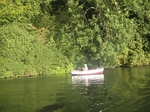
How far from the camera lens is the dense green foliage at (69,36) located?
153ft

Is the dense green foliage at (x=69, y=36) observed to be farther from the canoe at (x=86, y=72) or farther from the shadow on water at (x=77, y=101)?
the shadow on water at (x=77, y=101)

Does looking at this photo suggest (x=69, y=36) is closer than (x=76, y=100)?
No

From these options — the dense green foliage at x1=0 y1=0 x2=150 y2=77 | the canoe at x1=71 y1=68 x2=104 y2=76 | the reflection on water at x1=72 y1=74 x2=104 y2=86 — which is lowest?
the reflection on water at x1=72 y1=74 x2=104 y2=86

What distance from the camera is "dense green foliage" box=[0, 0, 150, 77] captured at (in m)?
46.8

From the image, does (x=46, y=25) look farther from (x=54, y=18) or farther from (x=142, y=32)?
(x=142, y=32)

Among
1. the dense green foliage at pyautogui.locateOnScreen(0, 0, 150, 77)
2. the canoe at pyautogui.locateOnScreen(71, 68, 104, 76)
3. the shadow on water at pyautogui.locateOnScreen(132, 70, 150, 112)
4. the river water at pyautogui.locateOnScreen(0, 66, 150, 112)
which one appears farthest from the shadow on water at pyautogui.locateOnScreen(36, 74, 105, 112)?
the dense green foliage at pyautogui.locateOnScreen(0, 0, 150, 77)

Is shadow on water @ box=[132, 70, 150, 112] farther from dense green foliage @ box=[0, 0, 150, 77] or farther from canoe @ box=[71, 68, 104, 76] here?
dense green foliage @ box=[0, 0, 150, 77]

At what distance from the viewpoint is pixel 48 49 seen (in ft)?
162

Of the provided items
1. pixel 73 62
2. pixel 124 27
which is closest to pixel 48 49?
pixel 73 62

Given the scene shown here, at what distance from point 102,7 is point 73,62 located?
10.3m

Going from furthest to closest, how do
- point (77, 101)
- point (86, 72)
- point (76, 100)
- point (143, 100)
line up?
point (86, 72) < point (76, 100) < point (77, 101) < point (143, 100)

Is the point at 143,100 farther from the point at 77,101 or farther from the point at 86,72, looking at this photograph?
the point at 86,72

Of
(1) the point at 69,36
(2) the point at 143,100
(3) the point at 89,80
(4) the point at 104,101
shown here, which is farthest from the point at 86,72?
(2) the point at 143,100

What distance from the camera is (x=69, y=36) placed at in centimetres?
5009
